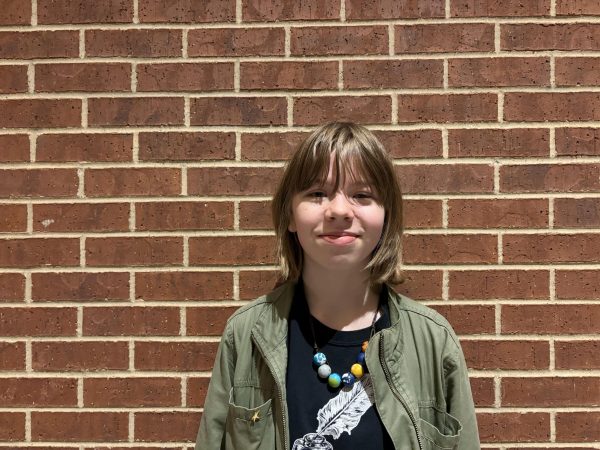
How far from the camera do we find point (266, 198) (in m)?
2.48

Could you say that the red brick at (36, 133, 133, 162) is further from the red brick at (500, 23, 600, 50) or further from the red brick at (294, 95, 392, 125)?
the red brick at (500, 23, 600, 50)

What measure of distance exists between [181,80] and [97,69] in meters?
0.34

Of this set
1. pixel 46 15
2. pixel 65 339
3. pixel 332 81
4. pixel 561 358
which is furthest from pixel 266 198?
pixel 561 358

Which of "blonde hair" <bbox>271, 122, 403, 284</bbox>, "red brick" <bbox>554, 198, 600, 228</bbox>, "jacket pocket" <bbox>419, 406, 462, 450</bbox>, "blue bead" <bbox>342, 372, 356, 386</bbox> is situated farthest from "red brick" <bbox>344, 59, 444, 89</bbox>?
"jacket pocket" <bbox>419, 406, 462, 450</bbox>

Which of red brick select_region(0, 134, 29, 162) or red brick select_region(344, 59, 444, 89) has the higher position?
red brick select_region(344, 59, 444, 89)

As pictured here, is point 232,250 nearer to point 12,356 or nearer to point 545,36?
point 12,356

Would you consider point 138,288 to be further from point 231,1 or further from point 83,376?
point 231,1

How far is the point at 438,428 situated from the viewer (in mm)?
2100

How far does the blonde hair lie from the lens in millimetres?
2033

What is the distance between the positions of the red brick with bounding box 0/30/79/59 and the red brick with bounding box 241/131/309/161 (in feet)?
2.54

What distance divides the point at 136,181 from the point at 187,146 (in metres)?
0.24

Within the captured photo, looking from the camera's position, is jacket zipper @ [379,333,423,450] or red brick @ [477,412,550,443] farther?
red brick @ [477,412,550,443]

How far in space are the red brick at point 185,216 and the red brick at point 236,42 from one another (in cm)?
60

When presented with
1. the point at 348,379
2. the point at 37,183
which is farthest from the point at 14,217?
the point at 348,379
